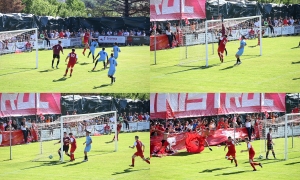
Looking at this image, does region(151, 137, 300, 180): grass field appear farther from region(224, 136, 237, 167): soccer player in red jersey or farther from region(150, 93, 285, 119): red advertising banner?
region(150, 93, 285, 119): red advertising banner

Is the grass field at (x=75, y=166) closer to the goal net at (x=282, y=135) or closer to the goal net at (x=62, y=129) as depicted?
the goal net at (x=62, y=129)

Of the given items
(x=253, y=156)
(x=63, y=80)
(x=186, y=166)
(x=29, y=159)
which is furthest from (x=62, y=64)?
(x=253, y=156)

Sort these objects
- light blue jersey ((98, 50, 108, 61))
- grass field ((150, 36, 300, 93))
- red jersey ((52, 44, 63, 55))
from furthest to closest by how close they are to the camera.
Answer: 1. light blue jersey ((98, 50, 108, 61))
2. red jersey ((52, 44, 63, 55))
3. grass field ((150, 36, 300, 93))

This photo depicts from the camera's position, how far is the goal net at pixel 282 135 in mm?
16203

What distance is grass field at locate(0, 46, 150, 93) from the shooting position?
52.9ft

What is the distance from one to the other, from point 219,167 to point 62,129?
3.86m

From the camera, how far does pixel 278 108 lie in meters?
16.9

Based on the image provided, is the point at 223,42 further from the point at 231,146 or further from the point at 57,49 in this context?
the point at 57,49

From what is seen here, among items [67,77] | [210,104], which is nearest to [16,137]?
[67,77]

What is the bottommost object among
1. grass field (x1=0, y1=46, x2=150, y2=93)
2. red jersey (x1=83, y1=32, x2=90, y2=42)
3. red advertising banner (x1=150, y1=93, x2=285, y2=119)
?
red advertising banner (x1=150, y1=93, x2=285, y2=119)

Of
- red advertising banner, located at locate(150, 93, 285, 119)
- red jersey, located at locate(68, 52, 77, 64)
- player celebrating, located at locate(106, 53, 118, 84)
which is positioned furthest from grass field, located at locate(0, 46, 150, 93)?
red advertising banner, located at locate(150, 93, 285, 119)

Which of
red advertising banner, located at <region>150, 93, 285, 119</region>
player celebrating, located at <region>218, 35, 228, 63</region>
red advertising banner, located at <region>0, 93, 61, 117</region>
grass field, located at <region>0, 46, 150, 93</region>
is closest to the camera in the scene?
grass field, located at <region>0, 46, 150, 93</region>

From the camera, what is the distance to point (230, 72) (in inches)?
637

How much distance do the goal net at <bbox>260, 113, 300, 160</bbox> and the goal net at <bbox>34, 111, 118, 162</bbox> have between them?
388cm
